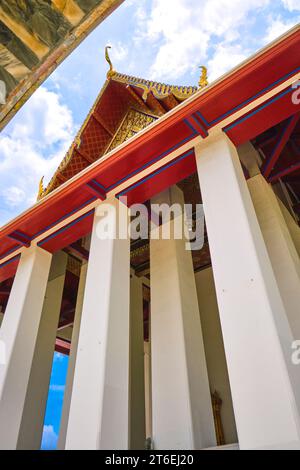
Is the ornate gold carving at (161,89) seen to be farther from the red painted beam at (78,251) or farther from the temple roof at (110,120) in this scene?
the red painted beam at (78,251)

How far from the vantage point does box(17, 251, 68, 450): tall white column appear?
445 centimetres

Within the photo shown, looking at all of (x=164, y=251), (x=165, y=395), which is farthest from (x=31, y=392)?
(x=164, y=251)

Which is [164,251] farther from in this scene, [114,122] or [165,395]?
[114,122]

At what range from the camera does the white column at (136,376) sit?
492 centimetres

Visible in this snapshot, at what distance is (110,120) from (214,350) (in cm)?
502

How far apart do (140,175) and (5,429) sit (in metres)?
3.19

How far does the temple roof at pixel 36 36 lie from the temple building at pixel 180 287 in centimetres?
146

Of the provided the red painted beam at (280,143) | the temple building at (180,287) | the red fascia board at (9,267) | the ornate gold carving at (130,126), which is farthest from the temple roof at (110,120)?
the red painted beam at (280,143)

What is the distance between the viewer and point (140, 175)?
3.94 m

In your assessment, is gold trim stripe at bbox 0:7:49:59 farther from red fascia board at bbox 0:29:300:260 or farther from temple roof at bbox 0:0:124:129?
red fascia board at bbox 0:29:300:260

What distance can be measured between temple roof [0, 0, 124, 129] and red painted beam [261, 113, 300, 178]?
2952 mm

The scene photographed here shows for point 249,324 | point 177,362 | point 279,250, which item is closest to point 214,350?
point 177,362

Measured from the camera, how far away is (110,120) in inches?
266
